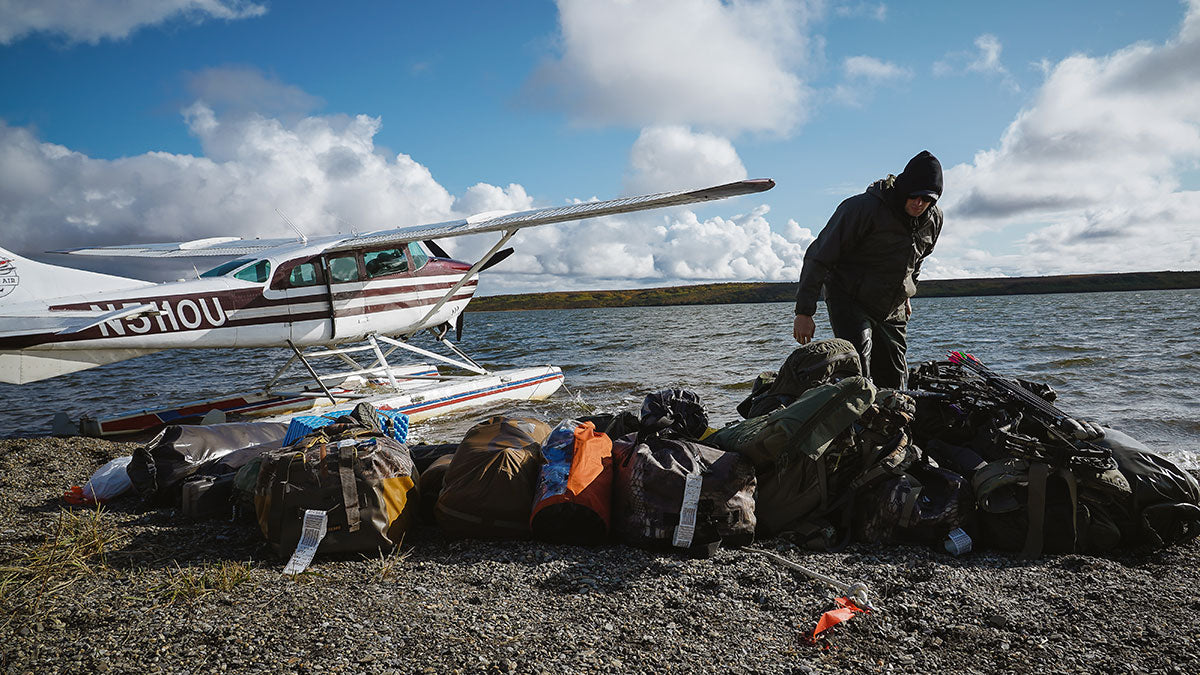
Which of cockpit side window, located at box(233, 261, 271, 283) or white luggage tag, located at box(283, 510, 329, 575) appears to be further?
cockpit side window, located at box(233, 261, 271, 283)

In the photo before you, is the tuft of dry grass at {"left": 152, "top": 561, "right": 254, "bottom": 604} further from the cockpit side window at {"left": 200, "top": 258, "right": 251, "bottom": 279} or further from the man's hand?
the cockpit side window at {"left": 200, "top": 258, "right": 251, "bottom": 279}

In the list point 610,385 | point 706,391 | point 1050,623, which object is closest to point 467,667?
point 1050,623

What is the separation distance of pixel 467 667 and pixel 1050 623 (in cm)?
248

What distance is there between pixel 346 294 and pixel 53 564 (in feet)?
23.0

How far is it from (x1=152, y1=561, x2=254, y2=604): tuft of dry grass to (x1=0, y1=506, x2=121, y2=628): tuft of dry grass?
0.44m

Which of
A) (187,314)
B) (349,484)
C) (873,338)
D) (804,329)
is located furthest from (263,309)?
(873,338)

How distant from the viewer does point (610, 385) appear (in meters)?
13.3

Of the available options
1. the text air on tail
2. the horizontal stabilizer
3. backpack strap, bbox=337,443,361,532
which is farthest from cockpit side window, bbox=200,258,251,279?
backpack strap, bbox=337,443,361,532

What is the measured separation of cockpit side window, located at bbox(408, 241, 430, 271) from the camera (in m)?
10.7

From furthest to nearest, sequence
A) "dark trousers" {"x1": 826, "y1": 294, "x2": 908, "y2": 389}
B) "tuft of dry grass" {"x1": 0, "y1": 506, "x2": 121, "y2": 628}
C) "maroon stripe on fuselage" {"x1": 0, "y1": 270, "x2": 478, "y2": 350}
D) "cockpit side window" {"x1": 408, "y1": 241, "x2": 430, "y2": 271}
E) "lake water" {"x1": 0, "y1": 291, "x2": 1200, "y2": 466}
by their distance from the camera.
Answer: "cockpit side window" {"x1": 408, "y1": 241, "x2": 430, "y2": 271} → "lake water" {"x1": 0, "y1": 291, "x2": 1200, "y2": 466} → "maroon stripe on fuselage" {"x1": 0, "y1": 270, "x2": 478, "y2": 350} → "dark trousers" {"x1": 826, "y1": 294, "x2": 908, "y2": 389} → "tuft of dry grass" {"x1": 0, "y1": 506, "x2": 121, "y2": 628}

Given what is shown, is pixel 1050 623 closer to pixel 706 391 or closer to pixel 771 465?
pixel 771 465

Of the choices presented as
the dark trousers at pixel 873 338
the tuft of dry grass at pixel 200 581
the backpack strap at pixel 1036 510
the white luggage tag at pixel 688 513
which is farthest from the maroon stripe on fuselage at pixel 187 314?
the backpack strap at pixel 1036 510

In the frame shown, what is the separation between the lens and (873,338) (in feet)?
17.0

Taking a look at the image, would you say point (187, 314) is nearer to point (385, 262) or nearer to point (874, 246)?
point (385, 262)
